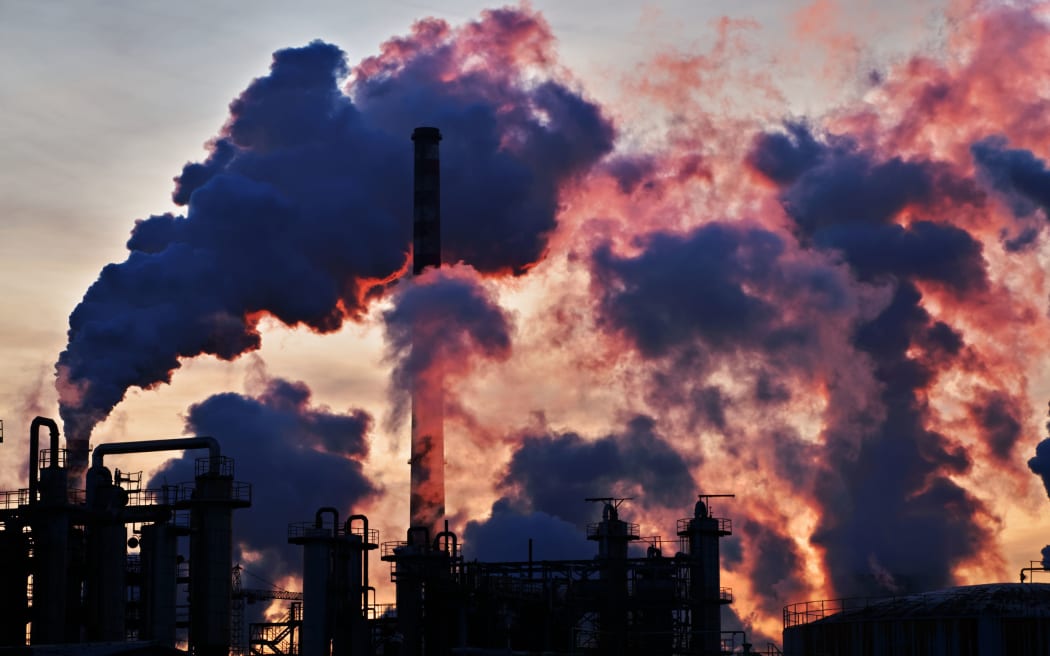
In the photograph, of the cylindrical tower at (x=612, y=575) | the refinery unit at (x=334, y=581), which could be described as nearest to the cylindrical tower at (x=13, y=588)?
the refinery unit at (x=334, y=581)

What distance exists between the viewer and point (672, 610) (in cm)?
8238

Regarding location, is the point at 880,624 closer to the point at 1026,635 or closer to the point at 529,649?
the point at 1026,635

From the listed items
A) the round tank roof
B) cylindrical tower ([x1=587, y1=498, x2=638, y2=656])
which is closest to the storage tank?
the round tank roof

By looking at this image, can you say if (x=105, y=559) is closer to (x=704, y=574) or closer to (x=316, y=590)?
(x=316, y=590)

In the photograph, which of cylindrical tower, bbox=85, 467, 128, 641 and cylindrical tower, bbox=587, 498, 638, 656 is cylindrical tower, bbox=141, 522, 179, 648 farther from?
cylindrical tower, bbox=587, 498, 638, 656

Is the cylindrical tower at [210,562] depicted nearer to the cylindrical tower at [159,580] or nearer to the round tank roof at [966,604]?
the cylindrical tower at [159,580]

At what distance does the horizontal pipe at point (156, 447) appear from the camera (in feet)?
224

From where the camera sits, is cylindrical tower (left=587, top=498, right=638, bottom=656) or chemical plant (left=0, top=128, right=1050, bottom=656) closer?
chemical plant (left=0, top=128, right=1050, bottom=656)

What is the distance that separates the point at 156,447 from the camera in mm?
69562

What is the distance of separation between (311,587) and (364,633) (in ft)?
9.63

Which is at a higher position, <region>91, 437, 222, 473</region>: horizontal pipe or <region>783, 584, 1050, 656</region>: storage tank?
<region>91, 437, 222, 473</region>: horizontal pipe

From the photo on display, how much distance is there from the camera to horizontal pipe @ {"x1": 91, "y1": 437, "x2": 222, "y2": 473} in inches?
2685

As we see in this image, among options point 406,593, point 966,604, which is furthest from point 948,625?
point 406,593

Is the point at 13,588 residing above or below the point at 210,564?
below
